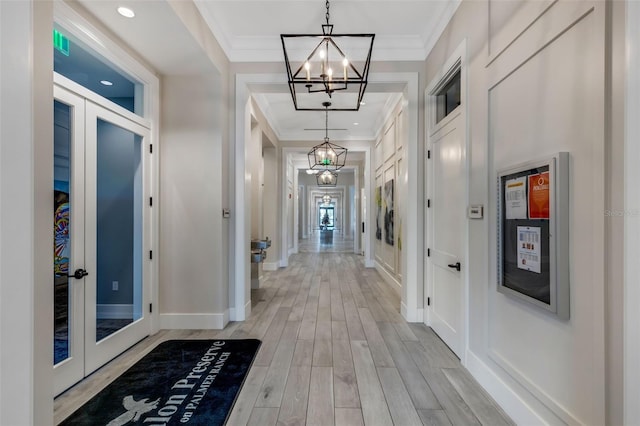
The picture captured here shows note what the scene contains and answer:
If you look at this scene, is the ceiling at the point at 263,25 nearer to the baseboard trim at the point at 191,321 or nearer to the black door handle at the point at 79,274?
the black door handle at the point at 79,274

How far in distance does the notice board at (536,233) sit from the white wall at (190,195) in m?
2.85

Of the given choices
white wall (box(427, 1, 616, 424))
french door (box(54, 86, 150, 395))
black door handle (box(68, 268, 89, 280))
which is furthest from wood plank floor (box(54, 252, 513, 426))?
black door handle (box(68, 268, 89, 280))

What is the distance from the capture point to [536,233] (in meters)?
1.72

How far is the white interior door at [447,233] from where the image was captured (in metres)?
2.75

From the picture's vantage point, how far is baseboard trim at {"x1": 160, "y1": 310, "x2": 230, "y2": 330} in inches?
137

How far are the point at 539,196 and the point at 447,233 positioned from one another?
143 cm

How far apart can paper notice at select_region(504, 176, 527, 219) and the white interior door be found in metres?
0.66

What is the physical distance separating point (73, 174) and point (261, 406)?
2.32 meters

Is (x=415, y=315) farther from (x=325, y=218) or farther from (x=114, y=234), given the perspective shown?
(x=325, y=218)

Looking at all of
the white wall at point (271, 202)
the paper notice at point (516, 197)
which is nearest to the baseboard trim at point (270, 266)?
the white wall at point (271, 202)

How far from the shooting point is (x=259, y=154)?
5828 millimetres

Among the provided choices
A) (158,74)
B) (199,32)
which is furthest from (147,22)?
(158,74)

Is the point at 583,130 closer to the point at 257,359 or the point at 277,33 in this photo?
the point at 257,359

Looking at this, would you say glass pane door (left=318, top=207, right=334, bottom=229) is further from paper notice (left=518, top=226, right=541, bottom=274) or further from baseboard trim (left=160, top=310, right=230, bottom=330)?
paper notice (left=518, top=226, right=541, bottom=274)
